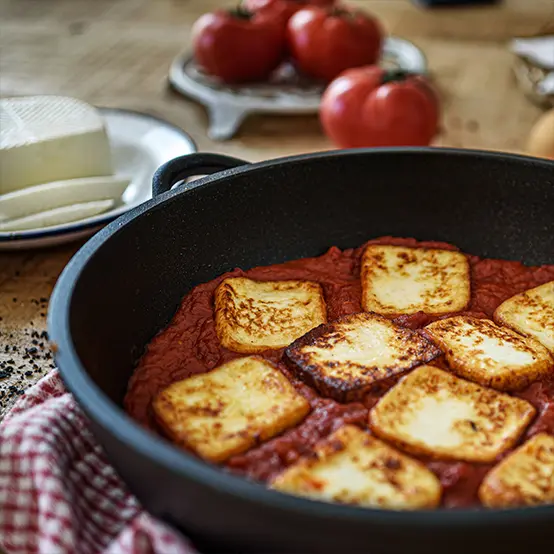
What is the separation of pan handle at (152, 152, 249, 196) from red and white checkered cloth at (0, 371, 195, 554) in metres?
0.58

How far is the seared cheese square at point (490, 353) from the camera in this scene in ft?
5.76

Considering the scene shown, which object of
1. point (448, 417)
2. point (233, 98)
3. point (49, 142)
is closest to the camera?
point (448, 417)

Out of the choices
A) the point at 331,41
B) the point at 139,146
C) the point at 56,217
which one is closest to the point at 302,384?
the point at 56,217

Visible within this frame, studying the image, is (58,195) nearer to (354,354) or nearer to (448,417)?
(354,354)

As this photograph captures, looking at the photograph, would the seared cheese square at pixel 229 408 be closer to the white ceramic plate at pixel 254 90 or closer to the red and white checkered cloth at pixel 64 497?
the red and white checkered cloth at pixel 64 497

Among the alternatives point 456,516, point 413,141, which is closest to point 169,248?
point 456,516

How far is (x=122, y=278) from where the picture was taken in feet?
6.04

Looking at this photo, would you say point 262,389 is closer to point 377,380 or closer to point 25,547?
point 377,380

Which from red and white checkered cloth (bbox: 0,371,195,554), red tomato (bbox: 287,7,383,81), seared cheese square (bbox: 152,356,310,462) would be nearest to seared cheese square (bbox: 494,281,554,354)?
seared cheese square (bbox: 152,356,310,462)

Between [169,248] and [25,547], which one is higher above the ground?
[169,248]

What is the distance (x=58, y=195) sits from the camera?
269 centimetres

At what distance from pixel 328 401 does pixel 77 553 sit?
56cm

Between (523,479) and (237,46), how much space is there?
2793mm

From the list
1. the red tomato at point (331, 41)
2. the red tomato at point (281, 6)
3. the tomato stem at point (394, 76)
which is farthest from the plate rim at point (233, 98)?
the red tomato at point (281, 6)
